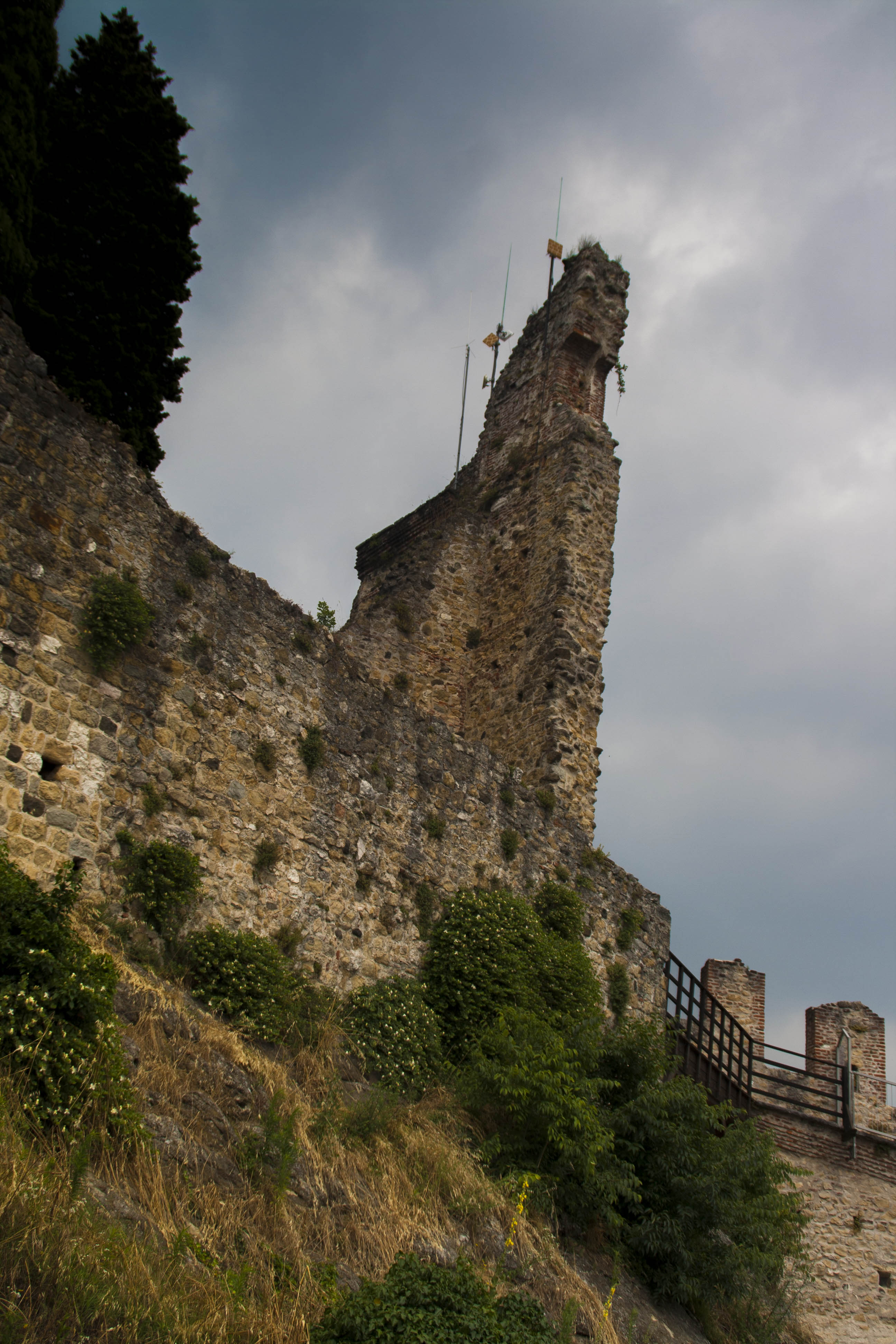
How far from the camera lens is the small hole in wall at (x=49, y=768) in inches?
319

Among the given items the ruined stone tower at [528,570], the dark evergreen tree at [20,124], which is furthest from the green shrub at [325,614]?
the dark evergreen tree at [20,124]

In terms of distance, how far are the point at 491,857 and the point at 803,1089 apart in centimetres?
735

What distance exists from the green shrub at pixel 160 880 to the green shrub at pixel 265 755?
1.52 meters

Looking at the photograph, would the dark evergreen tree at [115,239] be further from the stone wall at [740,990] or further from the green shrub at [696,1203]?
the stone wall at [740,990]

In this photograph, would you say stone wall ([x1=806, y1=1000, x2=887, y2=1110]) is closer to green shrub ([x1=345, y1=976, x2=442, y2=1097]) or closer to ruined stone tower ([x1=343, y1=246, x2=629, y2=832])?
ruined stone tower ([x1=343, y1=246, x2=629, y2=832])

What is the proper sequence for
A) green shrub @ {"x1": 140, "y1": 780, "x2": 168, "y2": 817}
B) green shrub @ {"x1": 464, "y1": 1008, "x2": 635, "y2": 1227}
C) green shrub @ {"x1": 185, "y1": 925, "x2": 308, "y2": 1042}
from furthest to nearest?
1. green shrub @ {"x1": 140, "y1": 780, "x2": 168, "y2": 817}
2. green shrub @ {"x1": 464, "y1": 1008, "x2": 635, "y2": 1227}
3. green shrub @ {"x1": 185, "y1": 925, "x2": 308, "y2": 1042}

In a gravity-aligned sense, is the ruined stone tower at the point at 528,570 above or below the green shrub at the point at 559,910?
above

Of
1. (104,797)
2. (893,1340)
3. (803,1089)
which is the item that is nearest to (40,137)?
(104,797)

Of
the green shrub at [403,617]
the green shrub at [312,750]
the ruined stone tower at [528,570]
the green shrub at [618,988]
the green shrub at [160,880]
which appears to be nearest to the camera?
the green shrub at [160,880]

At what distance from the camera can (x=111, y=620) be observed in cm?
901

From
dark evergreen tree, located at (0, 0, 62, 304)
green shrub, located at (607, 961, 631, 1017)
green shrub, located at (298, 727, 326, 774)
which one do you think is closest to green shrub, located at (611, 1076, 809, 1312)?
green shrub, located at (607, 961, 631, 1017)

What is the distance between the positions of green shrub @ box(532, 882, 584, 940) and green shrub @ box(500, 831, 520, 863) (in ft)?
2.18

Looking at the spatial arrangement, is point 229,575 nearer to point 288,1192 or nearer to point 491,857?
point 491,857

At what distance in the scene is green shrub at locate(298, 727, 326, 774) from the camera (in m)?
10.9
